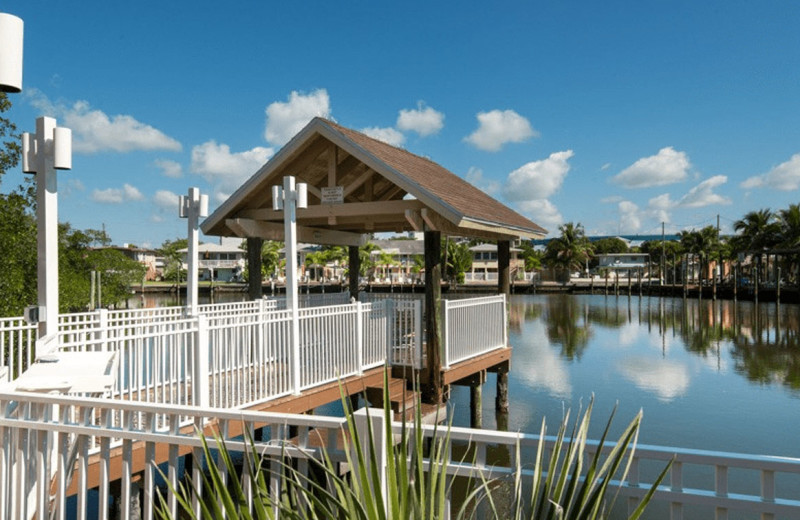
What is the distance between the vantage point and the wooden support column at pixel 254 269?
466 inches

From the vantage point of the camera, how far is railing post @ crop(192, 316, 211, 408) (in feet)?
22.3

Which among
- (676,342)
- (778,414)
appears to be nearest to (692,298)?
(676,342)

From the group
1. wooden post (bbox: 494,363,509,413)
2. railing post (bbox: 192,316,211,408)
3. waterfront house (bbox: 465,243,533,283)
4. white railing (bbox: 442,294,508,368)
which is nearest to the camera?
railing post (bbox: 192,316,211,408)

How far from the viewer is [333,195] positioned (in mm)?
11242

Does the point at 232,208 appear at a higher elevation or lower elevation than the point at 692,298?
higher

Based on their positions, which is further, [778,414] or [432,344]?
[778,414]

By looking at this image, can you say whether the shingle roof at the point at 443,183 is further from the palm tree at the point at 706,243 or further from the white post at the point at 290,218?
the palm tree at the point at 706,243

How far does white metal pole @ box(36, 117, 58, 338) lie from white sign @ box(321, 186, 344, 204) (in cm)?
652

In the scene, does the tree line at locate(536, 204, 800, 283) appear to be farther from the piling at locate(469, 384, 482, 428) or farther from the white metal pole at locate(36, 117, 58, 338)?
the white metal pole at locate(36, 117, 58, 338)

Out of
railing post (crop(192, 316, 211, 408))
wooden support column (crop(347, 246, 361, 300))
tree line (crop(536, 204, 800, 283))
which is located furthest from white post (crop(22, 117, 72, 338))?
tree line (crop(536, 204, 800, 283))

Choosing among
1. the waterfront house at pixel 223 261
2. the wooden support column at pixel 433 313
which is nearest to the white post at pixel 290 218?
the wooden support column at pixel 433 313

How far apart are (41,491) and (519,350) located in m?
21.8

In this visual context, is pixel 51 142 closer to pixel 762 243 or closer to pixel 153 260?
pixel 762 243

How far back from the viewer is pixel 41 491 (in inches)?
139
